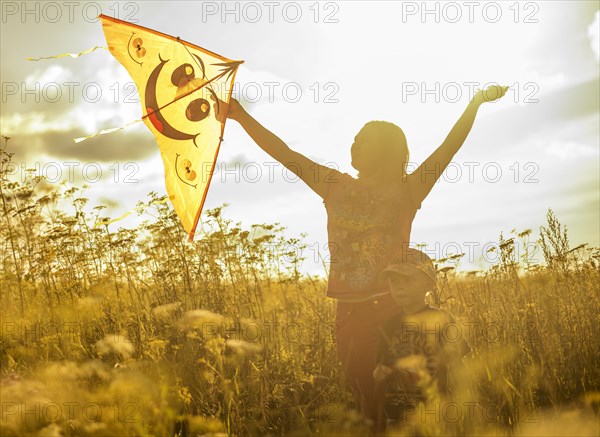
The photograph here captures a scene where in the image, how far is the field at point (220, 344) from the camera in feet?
8.77

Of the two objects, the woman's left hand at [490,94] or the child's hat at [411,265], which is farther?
the woman's left hand at [490,94]

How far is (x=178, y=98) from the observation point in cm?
383

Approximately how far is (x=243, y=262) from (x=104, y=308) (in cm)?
153

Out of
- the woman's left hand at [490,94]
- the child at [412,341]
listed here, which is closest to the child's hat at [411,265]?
the child at [412,341]

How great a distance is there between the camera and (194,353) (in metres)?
4.02

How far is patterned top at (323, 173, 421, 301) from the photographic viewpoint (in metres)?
3.27

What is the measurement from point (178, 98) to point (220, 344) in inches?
70.4

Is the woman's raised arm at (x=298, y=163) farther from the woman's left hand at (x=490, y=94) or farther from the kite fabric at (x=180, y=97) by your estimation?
the woman's left hand at (x=490, y=94)

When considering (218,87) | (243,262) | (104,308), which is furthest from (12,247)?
(218,87)

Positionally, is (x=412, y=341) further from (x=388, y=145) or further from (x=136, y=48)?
(x=136, y=48)

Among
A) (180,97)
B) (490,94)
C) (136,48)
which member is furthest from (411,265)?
(136,48)

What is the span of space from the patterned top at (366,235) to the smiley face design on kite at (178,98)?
1218mm

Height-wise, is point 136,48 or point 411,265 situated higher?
point 136,48

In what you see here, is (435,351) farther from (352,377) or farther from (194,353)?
(194,353)
